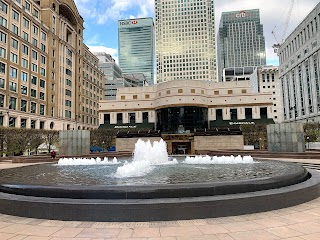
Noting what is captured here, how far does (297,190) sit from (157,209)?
513cm

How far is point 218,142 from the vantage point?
47.2m

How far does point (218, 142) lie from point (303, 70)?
244ft

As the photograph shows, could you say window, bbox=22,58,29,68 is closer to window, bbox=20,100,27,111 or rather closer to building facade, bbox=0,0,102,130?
building facade, bbox=0,0,102,130

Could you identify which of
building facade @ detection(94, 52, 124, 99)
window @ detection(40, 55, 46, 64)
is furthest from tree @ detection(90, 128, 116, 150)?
building facade @ detection(94, 52, 124, 99)

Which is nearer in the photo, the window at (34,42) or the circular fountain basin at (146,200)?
the circular fountain basin at (146,200)

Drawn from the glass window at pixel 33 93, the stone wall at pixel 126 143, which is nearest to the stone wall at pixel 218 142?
the stone wall at pixel 126 143

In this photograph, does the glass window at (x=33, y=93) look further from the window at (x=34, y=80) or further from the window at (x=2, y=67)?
the window at (x=2, y=67)

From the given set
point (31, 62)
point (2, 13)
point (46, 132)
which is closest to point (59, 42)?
point (31, 62)

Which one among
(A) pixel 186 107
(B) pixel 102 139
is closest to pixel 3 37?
(B) pixel 102 139

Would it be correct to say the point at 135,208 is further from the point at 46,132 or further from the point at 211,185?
the point at 46,132

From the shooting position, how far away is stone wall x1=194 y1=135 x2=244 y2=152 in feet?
152

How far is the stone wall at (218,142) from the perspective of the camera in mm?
46406

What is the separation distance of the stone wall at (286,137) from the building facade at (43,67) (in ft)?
173

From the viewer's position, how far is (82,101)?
9038 centimetres
